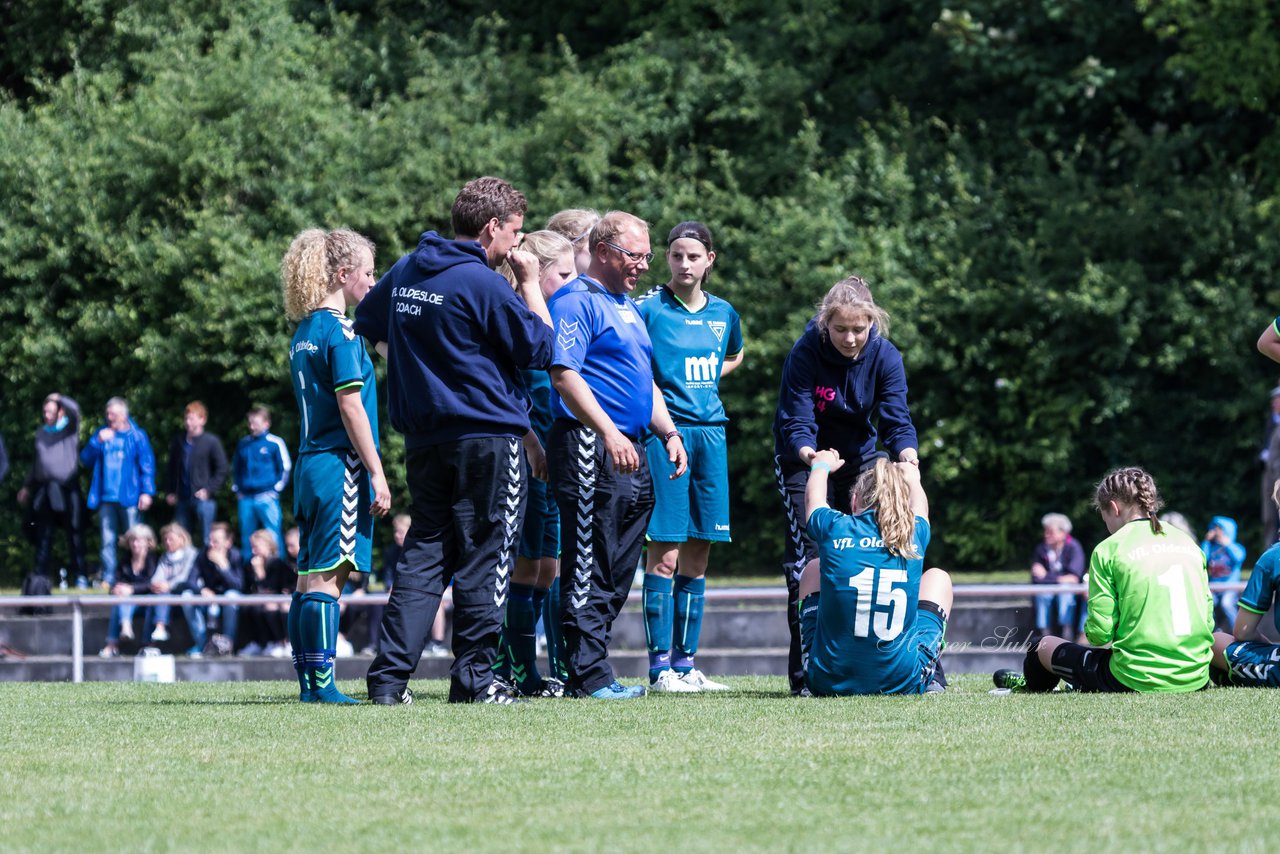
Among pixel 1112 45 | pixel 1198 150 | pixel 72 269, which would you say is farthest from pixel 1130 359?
pixel 72 269

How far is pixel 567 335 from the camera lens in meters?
7.36

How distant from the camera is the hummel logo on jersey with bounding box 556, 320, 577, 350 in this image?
A: 7.33 m

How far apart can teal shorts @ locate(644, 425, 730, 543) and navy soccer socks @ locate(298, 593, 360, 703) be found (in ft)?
5.15

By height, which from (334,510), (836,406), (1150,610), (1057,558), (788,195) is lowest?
(1057,558)

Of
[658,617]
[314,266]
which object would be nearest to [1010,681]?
[658,617]

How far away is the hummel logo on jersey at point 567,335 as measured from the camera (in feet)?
24.1

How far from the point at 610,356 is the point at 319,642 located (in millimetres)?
1695

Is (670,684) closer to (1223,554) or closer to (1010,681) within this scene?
(1010,681)

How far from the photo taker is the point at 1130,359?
20859 millimetres

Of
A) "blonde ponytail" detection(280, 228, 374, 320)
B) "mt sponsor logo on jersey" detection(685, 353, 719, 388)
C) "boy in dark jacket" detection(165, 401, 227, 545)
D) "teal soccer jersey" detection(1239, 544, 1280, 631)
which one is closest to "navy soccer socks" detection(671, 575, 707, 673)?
"mt sponsor logo on jersey" detection(685, 353, 719, 388)

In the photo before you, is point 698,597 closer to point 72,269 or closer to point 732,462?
point 732,462

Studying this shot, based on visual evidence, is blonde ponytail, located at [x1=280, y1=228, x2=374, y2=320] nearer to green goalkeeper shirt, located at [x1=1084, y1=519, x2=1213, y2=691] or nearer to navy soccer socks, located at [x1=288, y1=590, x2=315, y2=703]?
navy soccer socks, located at [x1=288, y1=590, x2=315, y2=703]

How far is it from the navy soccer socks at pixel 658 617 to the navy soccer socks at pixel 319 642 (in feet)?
5.00

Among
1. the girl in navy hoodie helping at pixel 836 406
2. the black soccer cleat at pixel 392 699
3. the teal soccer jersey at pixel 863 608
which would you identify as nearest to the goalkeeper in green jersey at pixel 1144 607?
the teal soccer jersey at pixel 863 608
